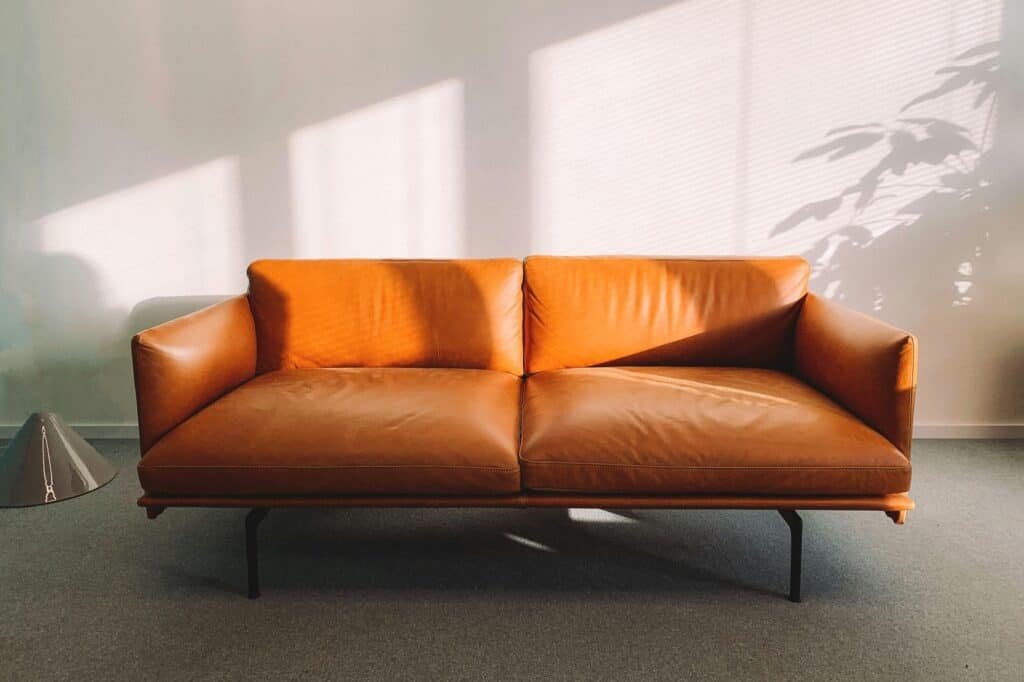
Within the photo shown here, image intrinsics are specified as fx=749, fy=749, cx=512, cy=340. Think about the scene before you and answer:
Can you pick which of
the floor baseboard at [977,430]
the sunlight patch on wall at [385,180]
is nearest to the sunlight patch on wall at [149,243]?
the sunlight patch on wall at [385,180]

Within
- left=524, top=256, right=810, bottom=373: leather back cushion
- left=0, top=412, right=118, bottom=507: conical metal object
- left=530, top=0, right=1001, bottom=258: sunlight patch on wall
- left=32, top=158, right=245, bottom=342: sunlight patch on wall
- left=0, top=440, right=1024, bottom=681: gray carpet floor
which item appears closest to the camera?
left=0, top=440, right=1024, bottom=681: gray carpet floor

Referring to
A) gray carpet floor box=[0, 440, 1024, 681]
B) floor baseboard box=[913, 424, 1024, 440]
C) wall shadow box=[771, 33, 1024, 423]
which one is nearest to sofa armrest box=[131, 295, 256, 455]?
gray carpet floor box=[0, 440, 1024, 681]

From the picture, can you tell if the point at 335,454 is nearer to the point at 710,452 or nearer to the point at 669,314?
the point at 710,452

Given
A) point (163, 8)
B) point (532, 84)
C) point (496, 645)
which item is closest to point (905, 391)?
point (496, 645)

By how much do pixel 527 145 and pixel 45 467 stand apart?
185 cm

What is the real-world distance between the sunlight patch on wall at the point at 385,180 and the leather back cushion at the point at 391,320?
52cm

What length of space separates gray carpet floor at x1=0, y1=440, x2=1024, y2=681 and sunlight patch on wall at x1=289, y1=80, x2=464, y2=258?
1.06 metres

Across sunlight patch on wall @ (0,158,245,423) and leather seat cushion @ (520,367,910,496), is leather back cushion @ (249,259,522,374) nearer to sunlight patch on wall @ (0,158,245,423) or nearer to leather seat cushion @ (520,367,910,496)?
leather seat cushion @ (520,367,910,496)

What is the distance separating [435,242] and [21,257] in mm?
1625

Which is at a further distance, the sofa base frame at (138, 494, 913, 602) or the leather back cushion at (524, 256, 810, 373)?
the leather back cushion at (524, 256, 810, 373)

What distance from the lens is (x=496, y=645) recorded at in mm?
1609

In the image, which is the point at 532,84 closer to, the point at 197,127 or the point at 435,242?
the point at 435,242

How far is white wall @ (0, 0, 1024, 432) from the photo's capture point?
2.70 metres

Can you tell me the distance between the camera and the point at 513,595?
1.81 metres
